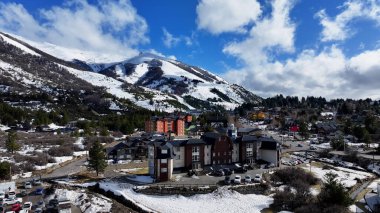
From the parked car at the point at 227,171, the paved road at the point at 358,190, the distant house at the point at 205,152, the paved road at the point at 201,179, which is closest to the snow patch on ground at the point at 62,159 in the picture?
the distant house at the point at 205,152

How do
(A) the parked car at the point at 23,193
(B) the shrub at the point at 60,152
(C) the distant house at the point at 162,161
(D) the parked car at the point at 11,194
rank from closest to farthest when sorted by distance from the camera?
(D) the parked car at the point at 11,194 < (A) the parked car at the point at 23,193 < (C) the distant house at the point at 162,161 < (B) the shrub at the point at 60,152

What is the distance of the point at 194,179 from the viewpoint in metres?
50.3

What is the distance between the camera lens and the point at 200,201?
42469mm

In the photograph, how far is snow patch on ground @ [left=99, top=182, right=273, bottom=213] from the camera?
3994 cm

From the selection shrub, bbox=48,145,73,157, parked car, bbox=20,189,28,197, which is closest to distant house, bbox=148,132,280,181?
parked car, bbox=20,189,28,197

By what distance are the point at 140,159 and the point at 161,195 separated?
27.3m

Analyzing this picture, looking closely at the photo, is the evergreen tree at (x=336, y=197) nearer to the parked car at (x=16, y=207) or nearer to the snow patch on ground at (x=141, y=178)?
the snow patch on ground at (x=141, y=178)

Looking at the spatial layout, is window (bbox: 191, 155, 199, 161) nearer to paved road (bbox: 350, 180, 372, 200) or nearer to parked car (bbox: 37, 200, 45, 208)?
paved road (bbox: 350, 180, 372, 200)

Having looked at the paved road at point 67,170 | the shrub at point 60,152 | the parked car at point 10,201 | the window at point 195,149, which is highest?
the window at point 195,149

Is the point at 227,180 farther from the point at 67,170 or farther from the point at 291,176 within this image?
the point at 67,170

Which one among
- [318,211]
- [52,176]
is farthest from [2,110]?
[318,211]

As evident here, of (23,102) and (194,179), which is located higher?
(23,102)

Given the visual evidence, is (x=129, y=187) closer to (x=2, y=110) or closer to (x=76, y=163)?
(x=76, y=163)

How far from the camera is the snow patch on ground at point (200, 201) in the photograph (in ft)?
131
